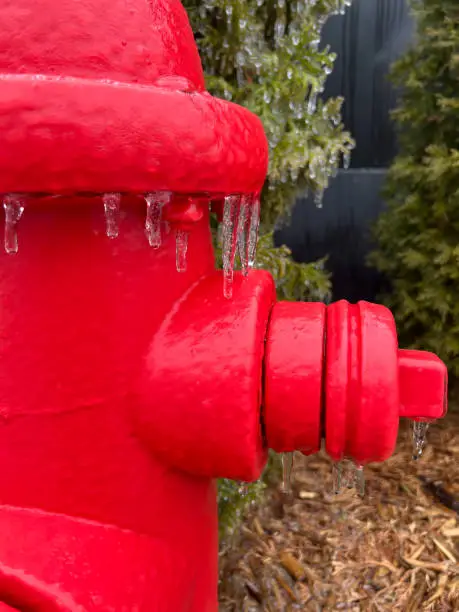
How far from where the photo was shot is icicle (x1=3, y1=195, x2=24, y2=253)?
753mm

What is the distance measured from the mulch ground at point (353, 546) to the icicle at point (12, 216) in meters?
1.67

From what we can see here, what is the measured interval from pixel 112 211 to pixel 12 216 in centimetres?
13

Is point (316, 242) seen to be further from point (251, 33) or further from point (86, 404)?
point (86, 404)

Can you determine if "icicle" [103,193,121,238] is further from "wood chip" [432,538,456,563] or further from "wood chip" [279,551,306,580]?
"wood chip" [432,538,456,563]

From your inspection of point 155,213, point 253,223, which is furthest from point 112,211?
point 253,223

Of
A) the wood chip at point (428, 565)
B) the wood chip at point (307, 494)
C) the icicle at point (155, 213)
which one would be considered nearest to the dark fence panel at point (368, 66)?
the wood chip at point (307, 494)

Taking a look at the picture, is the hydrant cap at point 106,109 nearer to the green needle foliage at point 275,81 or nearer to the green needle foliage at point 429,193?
the green needle foliage at point 275,81

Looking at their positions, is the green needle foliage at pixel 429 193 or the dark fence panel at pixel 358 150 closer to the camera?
the green needle foliage at pixel 429 193

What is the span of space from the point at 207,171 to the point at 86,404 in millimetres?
380

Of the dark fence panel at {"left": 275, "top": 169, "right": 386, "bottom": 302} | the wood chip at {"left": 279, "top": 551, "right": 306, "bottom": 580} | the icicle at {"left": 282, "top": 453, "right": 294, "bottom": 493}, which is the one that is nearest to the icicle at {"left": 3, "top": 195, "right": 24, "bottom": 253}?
the icicle at {"left": 282, "top": 453, "right": 294, "bottom": 493}

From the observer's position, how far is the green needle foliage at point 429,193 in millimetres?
3152

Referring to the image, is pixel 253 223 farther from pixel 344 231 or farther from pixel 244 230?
pixel 344 231

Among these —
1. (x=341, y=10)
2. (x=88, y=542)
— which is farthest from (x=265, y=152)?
(x=341, y=10)

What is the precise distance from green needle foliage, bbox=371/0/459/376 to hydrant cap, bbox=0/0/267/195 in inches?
100
